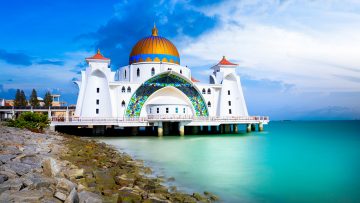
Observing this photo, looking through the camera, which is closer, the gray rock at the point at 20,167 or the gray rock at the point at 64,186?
the gray rock at the point at 64,186

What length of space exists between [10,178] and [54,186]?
0.83 m

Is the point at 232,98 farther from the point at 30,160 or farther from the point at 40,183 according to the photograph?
the point at 40,183

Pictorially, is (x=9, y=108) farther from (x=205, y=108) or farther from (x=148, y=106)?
(x=205, y=108)

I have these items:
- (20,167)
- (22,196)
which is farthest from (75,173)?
(22,196)

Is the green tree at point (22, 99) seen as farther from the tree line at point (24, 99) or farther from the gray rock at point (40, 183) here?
the gray rock at point (40, 183)

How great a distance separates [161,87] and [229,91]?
283 inches

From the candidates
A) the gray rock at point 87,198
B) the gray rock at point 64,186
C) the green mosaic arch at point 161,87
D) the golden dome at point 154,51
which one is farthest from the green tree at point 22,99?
the gray rock at point 87,198

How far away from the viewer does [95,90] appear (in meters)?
29.9

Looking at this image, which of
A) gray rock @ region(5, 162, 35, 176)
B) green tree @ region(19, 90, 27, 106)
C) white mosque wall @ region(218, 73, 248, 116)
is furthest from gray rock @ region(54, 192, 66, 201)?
green tree @ region(19, 90, 27, 106)

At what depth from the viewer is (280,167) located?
1284cm

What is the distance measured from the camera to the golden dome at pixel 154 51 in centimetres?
3353

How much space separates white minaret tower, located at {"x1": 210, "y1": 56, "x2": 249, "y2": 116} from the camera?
33250 mm

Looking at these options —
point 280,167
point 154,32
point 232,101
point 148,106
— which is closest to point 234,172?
point 280,167

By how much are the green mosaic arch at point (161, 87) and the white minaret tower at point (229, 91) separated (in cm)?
200
